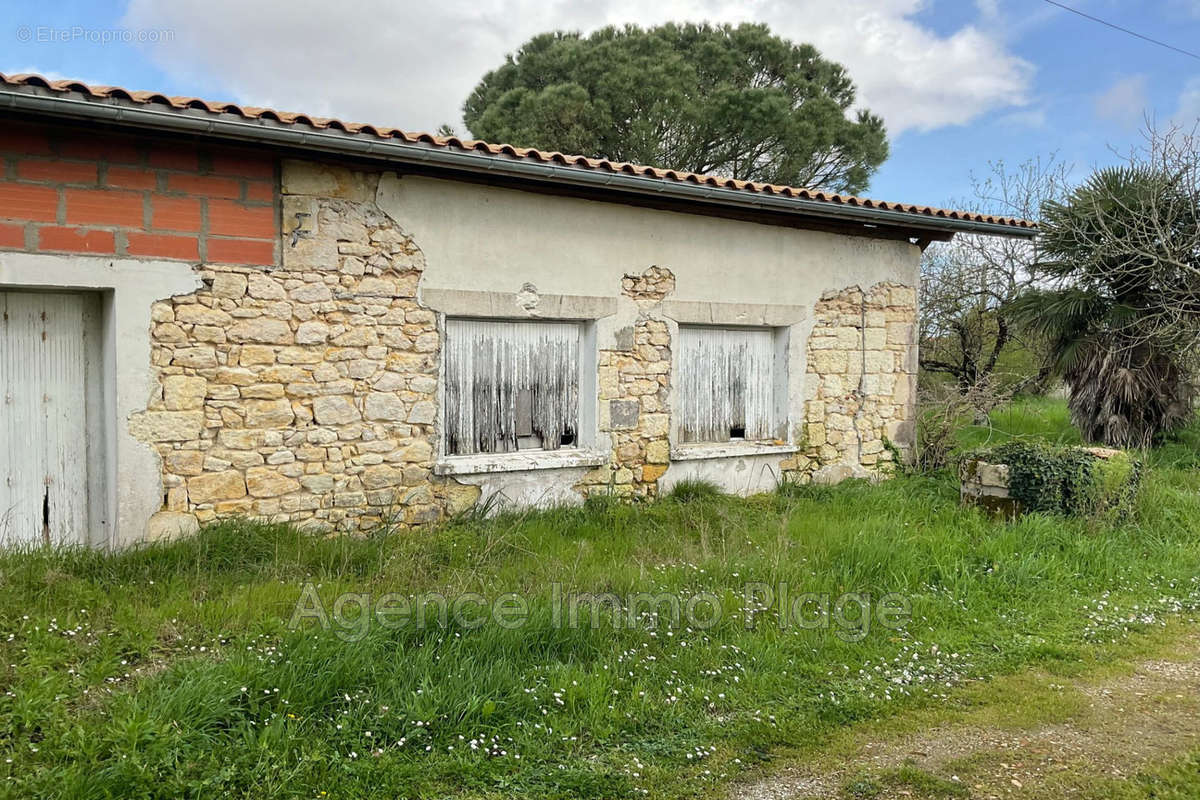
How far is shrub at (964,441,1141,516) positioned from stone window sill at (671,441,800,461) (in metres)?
2.00

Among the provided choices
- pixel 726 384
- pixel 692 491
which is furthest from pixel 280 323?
pixel 726 384

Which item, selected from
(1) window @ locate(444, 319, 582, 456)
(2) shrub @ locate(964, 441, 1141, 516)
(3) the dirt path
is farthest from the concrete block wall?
(3) the dirt path

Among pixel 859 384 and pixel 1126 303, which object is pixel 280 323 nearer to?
pixel 859 384

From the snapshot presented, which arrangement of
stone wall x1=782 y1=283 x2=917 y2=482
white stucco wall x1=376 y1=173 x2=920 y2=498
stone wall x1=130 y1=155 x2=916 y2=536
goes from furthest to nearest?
stone wall x1=782 y1=283 x2=917 y2=482, white stucco wall x1=376 y1=173 x2=920 y2=498, stone wall x1=130 y1=155 x2=916 y2=536

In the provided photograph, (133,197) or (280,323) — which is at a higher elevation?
(133,197)

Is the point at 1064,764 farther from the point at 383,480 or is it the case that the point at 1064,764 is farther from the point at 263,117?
the point at 263,117

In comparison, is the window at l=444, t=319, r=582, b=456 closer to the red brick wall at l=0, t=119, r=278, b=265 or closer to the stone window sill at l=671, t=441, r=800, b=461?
the stone window sill at l=671, t=441, r=800, b=461

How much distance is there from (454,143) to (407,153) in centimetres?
38

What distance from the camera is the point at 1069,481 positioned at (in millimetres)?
6961

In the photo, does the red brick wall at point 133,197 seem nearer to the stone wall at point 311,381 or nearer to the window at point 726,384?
the stone wall at point 311,381

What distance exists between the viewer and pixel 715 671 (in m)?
4.08

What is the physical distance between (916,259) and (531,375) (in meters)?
4.76

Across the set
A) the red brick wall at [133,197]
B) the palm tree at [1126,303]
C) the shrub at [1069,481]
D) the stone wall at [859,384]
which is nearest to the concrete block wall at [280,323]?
the red brick wall at [133,197]

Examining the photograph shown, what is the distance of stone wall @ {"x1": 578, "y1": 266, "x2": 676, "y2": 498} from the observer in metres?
7.31
